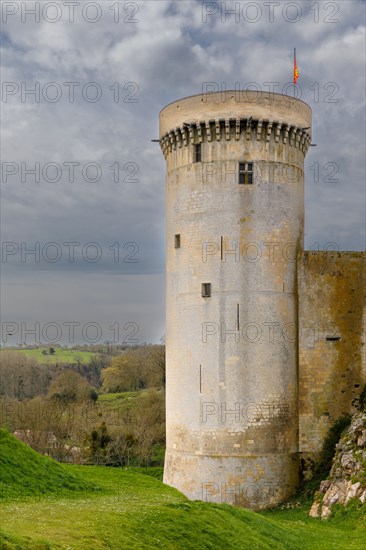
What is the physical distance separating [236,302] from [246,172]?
6.23 m

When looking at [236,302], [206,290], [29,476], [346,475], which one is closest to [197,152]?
[206,290]

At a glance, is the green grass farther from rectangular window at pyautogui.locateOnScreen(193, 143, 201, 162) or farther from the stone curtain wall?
rectangular window at pyautogui.locateOnScreen(193, 143, 201, 162)

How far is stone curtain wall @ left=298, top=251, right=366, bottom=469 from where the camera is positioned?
31.6 meters

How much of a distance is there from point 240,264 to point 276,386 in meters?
5.98

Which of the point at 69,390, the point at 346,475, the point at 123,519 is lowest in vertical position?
the point at 69,390

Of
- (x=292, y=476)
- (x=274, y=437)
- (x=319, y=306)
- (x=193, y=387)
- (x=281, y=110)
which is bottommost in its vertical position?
(x=292, y=476)

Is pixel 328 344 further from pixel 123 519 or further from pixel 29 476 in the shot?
pixel 123 519

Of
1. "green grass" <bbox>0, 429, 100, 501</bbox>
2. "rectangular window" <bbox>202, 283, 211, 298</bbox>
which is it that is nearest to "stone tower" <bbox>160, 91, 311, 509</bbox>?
"rectangular window" <bbox>202, 283, 211, 298</bbox>

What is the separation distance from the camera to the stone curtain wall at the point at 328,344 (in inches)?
1244

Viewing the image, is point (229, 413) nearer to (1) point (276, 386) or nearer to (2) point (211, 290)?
(1) point (276, 386)

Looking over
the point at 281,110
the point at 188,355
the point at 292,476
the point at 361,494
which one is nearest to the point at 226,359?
the point at 188,355

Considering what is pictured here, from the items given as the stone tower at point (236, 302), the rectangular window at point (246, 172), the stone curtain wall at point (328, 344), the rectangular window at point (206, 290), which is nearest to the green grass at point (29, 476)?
the stone tower at point (236, 302)

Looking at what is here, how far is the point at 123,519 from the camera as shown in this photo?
16.6m

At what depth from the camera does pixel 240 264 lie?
102 feet
